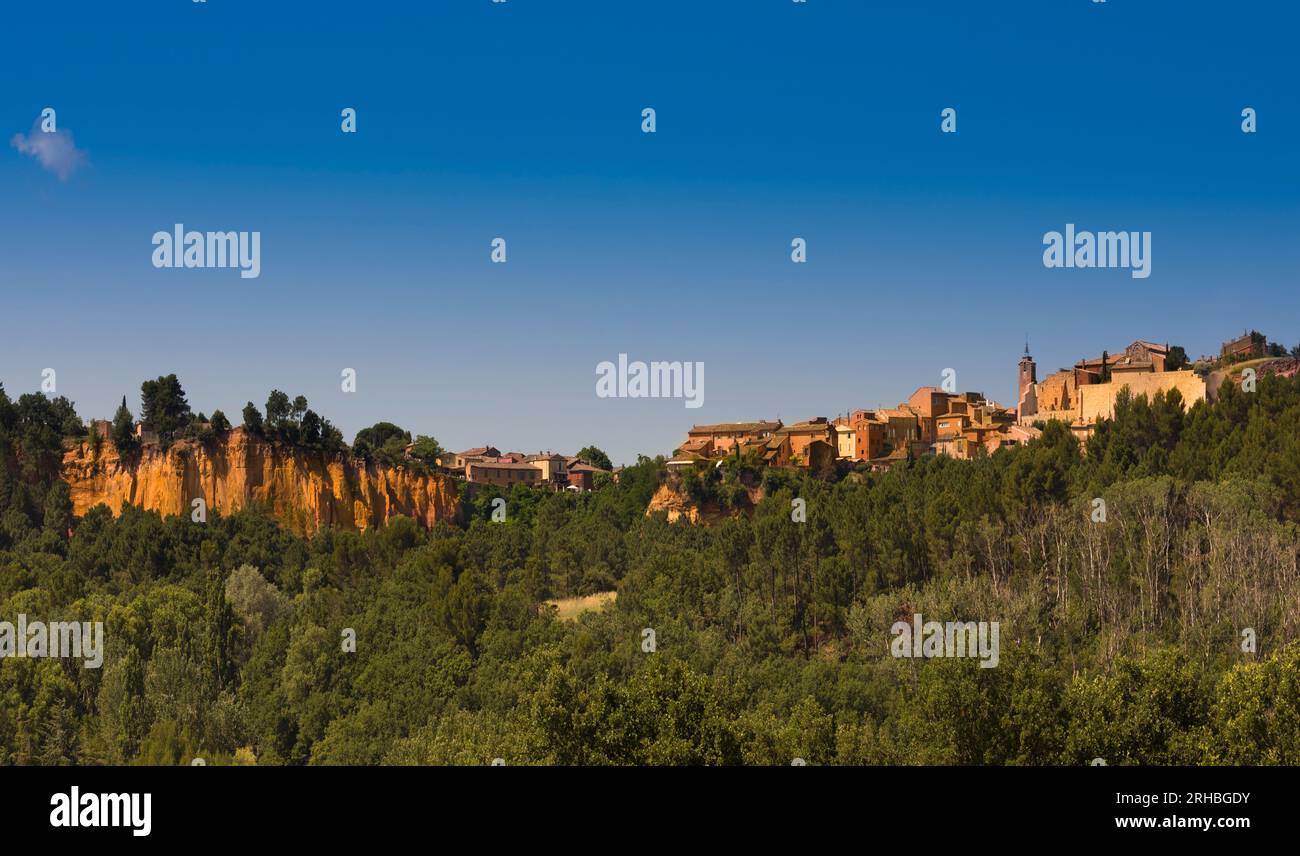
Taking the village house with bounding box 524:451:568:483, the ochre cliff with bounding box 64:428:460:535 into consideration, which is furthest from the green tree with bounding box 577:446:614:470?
the ochre cliff with bounding box 64:428:460:535

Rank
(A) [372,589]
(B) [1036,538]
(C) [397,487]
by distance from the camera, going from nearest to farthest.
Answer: (B) [1036,538] < (A) [372,589] < (C) [397,487]

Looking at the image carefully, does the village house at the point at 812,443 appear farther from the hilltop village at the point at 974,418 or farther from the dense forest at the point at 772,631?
the dense forest at the point at 772,631

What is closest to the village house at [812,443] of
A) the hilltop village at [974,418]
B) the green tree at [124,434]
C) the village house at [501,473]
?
the hilltop village at [974,418]

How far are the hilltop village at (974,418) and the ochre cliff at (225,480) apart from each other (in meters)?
21.4

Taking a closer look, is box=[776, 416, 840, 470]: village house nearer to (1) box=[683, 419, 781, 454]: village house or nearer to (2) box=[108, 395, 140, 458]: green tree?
(1) box=[683, 419, 781, 454]: village house

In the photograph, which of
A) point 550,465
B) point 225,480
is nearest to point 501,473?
point 550,465

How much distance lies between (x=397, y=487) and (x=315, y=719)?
1694 inches

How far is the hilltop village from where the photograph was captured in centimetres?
7788

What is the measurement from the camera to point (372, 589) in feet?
188

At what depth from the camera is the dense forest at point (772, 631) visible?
96.2 ft

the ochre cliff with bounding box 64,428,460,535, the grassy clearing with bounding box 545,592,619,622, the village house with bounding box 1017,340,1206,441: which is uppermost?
the village house with bounding box 1017,340,1206,441

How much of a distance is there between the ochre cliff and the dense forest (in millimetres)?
9420
